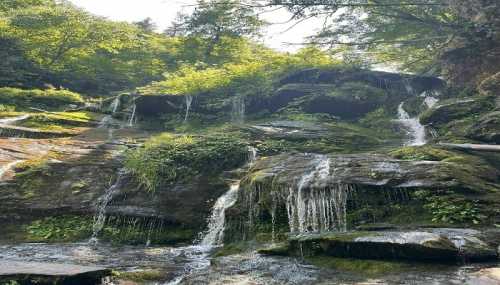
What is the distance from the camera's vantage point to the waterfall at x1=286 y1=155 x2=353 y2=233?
9.38 m

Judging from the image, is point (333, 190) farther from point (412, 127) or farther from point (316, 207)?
point (412, 127)

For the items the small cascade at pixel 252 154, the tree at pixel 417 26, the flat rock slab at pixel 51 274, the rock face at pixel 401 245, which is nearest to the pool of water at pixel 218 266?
the rock face at pixel 401 245

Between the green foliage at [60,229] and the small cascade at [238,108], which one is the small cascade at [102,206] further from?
the small cascade at [238,108]

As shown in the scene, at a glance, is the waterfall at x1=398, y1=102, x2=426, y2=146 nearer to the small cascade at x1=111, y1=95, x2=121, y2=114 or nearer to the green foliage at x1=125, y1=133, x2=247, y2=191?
the green foliage at x1=125, y1=133, x2=247, y2=191

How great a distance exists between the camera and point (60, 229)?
11.1m

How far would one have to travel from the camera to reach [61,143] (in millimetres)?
16266

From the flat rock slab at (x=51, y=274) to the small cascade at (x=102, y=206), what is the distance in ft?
14.0

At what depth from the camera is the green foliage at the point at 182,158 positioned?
42.1 feet

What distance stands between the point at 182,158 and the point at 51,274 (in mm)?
7812

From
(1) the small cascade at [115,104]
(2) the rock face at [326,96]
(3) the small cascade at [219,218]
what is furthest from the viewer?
(1) the small cascade at [115,104]

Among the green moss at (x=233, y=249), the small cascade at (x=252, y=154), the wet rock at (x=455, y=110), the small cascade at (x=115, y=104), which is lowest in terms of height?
the green moss at (x=233, y=249)

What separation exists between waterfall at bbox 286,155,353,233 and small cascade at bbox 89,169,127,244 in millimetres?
5005

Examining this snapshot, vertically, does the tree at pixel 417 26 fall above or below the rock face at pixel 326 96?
above

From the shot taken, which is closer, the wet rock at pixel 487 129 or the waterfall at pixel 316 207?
the waterfall at pixel 316 207
